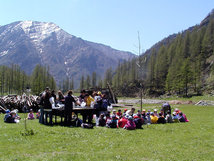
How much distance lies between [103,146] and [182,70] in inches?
2978

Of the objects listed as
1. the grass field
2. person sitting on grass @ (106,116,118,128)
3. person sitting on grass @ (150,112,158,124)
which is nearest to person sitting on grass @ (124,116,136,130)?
person sitting on grass @ (106,116,118,128)

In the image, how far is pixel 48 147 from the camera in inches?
356

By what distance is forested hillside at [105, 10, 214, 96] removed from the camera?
267 ft

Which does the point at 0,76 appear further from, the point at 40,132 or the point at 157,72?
the point at 40,132

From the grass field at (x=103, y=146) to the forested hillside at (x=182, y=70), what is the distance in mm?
70894

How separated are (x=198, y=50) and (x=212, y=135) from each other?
101680 mm

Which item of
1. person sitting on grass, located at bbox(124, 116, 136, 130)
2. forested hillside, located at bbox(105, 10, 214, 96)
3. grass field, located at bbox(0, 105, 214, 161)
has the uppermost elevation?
forested hillside, located at bbox(105, 10, 214, 96)

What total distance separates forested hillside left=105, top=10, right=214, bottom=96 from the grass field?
70894 mm

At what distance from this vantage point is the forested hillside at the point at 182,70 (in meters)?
81.4

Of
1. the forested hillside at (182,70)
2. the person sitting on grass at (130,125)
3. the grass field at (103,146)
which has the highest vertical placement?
the forested hillside at (182,70)

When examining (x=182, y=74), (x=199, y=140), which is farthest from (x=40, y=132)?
(x=182, y=74)

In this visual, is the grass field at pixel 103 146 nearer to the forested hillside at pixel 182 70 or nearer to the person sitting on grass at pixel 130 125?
the person sitting on grass at pixel 130 125

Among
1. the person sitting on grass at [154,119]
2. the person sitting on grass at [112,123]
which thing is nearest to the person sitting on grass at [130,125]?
the person sitting on grass at [112,123]

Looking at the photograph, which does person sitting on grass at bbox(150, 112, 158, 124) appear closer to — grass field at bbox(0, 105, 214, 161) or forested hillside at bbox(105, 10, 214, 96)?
grass field at bbox(0, 105, 214, 161)
